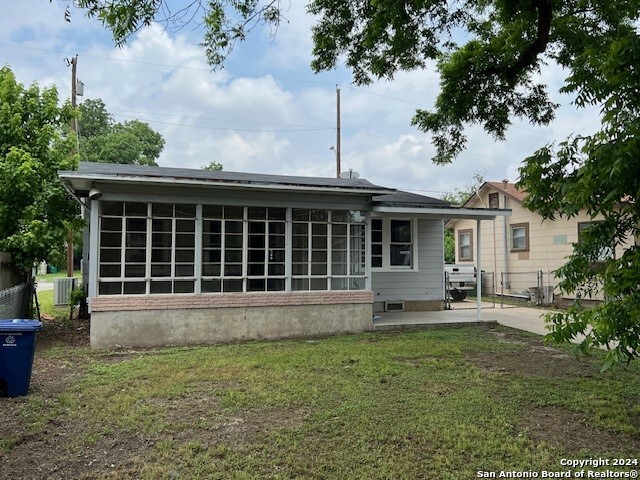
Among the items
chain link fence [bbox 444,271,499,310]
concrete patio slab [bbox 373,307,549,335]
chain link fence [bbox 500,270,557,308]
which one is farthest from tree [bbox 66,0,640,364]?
chain link fence [bbox 500,270,557,308]

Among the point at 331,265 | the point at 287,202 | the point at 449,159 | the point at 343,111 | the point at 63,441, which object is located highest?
the point at 343,111

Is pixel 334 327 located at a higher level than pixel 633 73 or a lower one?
lower

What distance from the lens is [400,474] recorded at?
3.39 metres

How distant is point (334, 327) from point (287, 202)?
106 inches

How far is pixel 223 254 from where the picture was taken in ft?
29.5

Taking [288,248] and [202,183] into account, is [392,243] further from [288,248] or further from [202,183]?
[202,183]

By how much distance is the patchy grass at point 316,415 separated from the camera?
11.8ft

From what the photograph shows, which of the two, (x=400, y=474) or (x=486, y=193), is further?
(x=486, y=193)

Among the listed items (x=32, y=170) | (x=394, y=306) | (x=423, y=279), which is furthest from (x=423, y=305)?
(x=32, y=170)

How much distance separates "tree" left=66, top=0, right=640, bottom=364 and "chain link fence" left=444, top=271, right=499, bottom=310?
16.3 feet

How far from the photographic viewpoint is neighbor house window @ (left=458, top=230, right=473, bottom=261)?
19.6 meters

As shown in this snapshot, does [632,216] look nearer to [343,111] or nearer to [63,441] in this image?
[63,441]

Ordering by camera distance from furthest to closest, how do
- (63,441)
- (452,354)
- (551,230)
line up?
(551,230)
(452,354)
(63,441)

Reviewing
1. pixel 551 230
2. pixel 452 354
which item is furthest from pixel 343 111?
pixel 452 354
